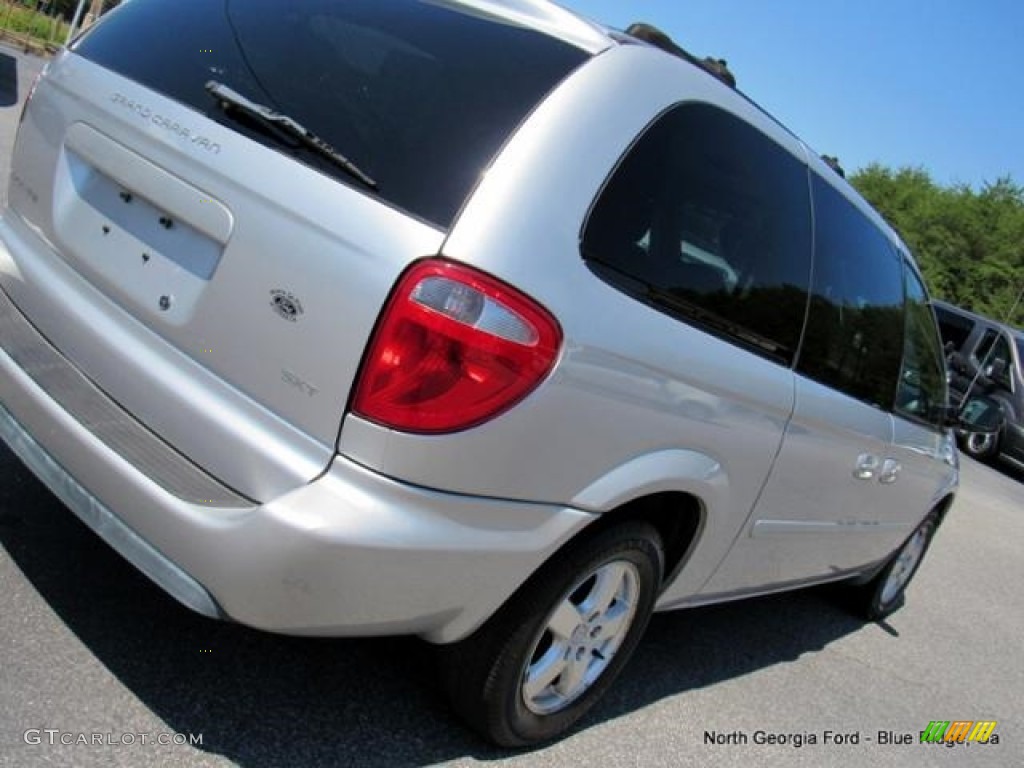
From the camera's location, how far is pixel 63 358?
2518 millimetres

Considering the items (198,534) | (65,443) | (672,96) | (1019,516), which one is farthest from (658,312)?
(1019,516)

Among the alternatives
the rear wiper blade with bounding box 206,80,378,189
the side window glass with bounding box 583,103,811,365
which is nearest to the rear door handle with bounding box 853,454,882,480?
the side window glass with bounding box 583,103,811,365

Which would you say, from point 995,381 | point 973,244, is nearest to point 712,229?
point 995,381

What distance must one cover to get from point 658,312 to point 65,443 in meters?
1.46

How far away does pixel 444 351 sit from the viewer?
2.12 m

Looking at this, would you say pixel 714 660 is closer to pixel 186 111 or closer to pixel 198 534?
pixel 198 534

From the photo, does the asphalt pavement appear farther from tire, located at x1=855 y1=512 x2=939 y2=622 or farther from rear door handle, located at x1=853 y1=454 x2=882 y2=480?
rear door handle, located at x1=853 y1=454 x2=882 y2=480

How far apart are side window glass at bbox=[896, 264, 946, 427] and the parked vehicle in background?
8.58 m

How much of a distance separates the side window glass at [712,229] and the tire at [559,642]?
2.16ft

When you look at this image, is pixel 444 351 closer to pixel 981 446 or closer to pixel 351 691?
pixel 351 691

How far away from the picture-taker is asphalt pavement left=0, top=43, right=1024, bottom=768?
247cm

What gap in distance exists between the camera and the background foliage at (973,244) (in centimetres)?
3753

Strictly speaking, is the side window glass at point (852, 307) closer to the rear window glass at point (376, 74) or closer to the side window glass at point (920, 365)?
the side window glass at point (920, 365)

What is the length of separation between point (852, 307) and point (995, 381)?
10.1 m
